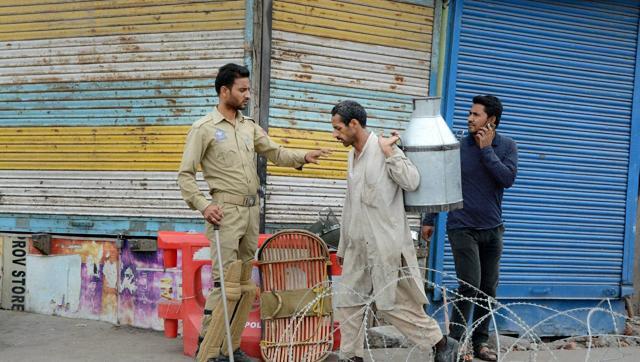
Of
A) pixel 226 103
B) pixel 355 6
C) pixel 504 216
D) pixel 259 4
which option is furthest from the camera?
pixel 504 216

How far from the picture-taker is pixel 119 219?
23.2ft

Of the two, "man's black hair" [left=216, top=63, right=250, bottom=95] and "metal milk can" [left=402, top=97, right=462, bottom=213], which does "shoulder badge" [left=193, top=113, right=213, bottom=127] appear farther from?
"metal milk can" [left=402, top=97, right=462, bottom=213]

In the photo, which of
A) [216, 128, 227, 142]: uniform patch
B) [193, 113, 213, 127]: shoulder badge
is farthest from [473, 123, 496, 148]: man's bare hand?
[193, 113, 213, 127]: shoulder badge

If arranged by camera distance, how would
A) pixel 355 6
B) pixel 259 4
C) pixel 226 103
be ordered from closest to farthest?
pixel 226 103
pixel 259 4
pixel 355 6

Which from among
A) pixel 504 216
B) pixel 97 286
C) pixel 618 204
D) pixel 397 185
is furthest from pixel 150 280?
pixel 618 204

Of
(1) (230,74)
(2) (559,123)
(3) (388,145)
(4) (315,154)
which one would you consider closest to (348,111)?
(3) (388,145)

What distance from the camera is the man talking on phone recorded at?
5.40 meters

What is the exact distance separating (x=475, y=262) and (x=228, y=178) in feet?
6.17

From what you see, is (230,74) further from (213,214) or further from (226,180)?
(213,214)

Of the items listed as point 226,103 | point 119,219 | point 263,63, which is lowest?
point 119,219

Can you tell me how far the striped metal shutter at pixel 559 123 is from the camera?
7.66 metres

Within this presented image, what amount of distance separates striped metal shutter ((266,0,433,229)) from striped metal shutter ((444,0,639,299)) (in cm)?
54

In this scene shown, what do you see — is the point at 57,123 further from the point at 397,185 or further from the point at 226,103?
the point at 397,185

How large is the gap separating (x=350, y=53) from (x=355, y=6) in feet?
1.46
